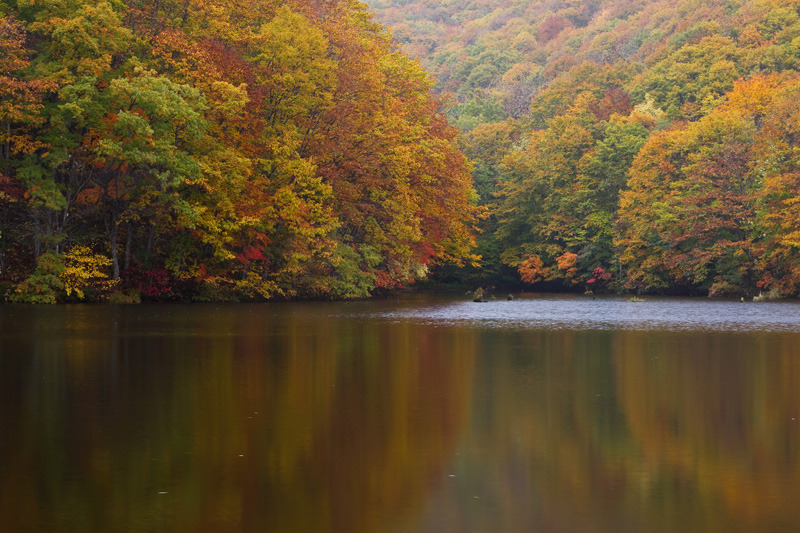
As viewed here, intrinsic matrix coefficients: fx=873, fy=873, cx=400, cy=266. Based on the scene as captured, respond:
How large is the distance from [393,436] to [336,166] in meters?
32.2

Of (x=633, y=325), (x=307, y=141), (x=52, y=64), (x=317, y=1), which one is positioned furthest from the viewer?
(x=317, y=1)

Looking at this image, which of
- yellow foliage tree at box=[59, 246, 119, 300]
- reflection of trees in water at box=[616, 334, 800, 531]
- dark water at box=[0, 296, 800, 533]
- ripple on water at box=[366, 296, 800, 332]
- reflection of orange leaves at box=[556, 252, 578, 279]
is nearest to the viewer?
dark water at box=[0, 296, 800, 533]

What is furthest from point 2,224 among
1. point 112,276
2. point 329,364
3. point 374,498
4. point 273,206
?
point 374,498

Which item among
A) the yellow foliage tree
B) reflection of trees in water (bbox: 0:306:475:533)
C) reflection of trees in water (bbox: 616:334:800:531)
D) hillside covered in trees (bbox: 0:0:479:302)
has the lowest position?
reflection of trees in water (bbox: 616:334:800:531)

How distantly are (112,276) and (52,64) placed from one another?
26.1 ft

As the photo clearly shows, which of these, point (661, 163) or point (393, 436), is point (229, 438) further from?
point (661, 163)

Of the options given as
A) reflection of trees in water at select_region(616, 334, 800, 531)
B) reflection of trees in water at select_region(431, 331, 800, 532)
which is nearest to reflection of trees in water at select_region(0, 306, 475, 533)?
reflection of trees in water at select_region(431, 331, 800, 532)

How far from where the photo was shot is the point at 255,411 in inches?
394

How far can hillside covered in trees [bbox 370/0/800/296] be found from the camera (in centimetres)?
4731

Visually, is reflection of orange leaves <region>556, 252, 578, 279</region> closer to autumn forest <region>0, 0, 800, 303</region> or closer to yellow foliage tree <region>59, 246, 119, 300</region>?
autumn forest <region>0, 0, 800, 303</region>

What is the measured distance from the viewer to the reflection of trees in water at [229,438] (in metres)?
6.16

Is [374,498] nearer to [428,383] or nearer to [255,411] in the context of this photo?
[255,411]

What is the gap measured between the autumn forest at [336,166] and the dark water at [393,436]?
13715mm

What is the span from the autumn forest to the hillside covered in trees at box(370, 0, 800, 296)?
0.19 m
